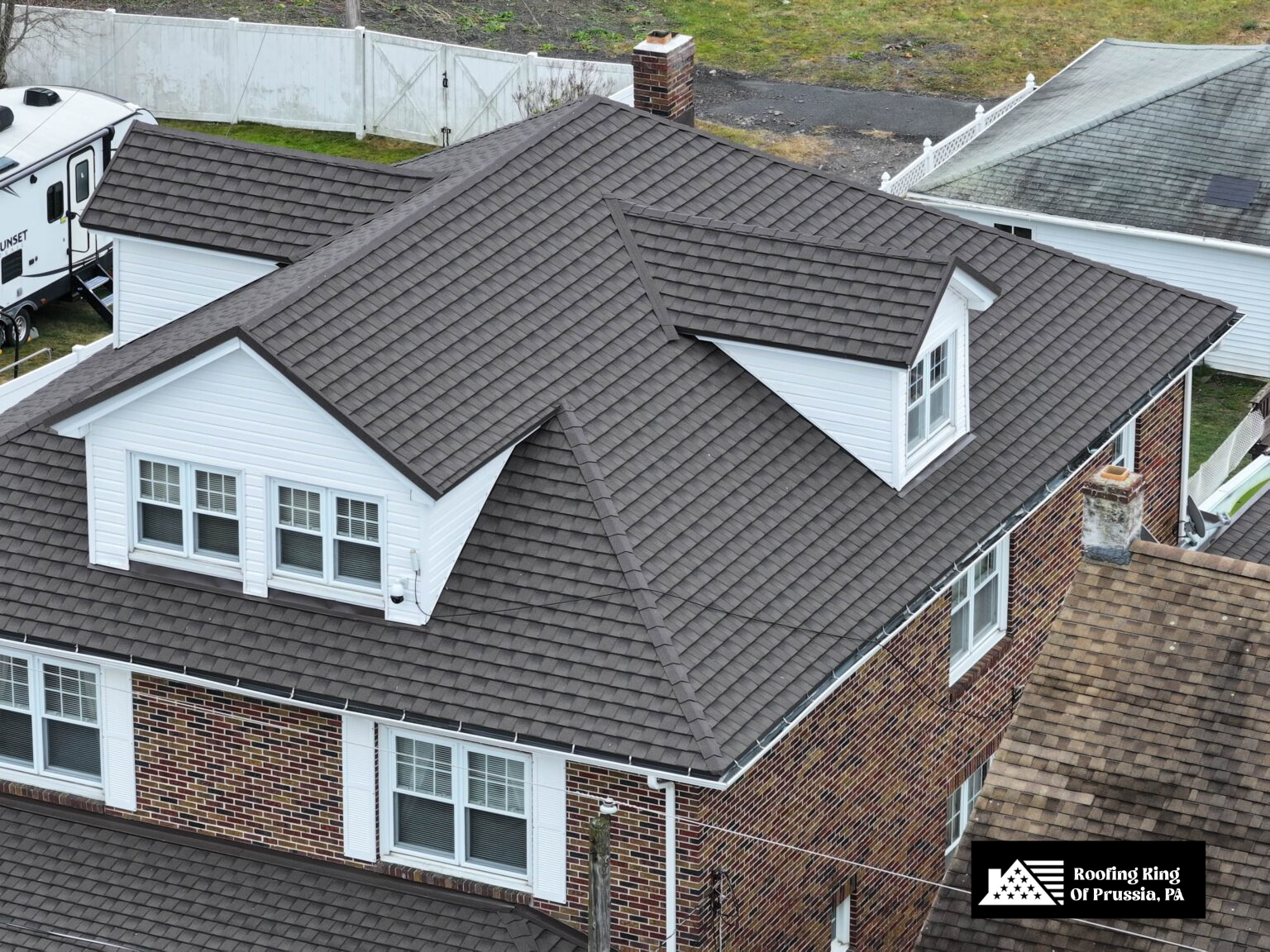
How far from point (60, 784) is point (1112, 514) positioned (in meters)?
10.8

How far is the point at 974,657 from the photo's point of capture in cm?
2678

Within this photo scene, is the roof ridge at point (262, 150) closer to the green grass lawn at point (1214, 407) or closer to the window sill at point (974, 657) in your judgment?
the window sill at point (974, 657)

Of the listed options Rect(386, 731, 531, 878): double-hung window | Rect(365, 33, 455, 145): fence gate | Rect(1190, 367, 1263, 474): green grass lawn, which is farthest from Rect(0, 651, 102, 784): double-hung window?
Rect(365, 33, 455, 145): fence gate

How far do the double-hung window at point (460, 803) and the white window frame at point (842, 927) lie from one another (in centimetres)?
366

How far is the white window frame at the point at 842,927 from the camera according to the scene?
25094mm

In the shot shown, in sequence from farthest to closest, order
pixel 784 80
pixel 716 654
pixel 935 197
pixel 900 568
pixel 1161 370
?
pixel 784 80 < pixel 935 197 < pixel 1161 370 < pixel 900 568 < pixel 716 654

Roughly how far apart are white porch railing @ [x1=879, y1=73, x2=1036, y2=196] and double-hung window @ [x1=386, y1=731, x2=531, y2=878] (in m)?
23.8

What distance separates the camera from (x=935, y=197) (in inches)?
1781

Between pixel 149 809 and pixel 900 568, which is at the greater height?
pixel 900 568

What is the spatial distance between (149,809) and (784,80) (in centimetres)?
3429

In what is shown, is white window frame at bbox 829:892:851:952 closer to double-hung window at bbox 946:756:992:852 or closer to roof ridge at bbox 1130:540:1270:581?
double-hung window at bbox 946:756:992:852

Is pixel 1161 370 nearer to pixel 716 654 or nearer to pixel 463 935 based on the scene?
pixel 716 654

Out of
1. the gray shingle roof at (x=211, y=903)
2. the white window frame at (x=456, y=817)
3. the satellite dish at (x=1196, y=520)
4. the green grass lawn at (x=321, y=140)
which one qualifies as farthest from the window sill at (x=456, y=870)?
the green grass lawn at (x=321, y=140)

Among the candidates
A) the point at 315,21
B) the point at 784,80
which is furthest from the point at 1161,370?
the point at 315,21
